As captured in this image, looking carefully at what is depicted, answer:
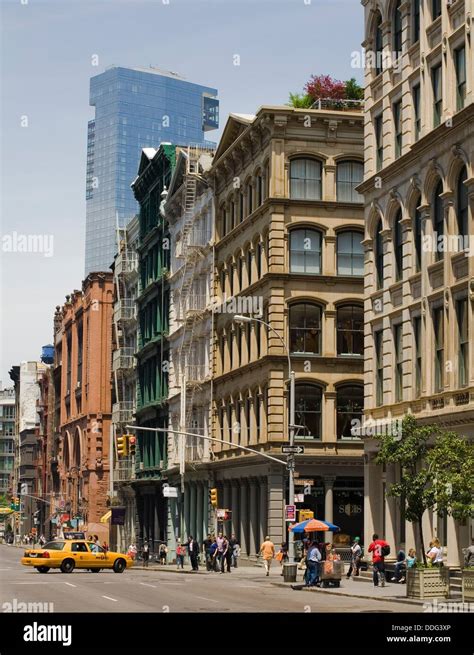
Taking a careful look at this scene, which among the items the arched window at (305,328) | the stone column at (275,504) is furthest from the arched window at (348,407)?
the stone column at (275,504)

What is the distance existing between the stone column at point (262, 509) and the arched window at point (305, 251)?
35.2ft

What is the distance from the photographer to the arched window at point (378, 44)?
51.8m

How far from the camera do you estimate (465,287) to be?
4153cm

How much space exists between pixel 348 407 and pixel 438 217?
21.6 meters

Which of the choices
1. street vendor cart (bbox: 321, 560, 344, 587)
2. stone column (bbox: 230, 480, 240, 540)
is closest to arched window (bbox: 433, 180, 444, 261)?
street vendor cart (bbox: 321, 560, 344, 587)

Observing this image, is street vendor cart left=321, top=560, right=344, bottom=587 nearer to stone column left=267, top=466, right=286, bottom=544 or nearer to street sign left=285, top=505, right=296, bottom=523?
street sign left=285, top=505, right=296, bottom=523

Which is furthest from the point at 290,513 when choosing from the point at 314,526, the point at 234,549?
the point at 234,549

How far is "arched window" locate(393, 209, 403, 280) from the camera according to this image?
4869 centimetres

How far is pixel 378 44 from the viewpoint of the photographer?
52219 mm

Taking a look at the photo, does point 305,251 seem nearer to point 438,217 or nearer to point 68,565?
point 68,565

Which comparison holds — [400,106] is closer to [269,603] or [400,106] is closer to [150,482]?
[269,603]

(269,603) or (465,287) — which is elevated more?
(465,287)

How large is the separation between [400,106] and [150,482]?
50.9m
